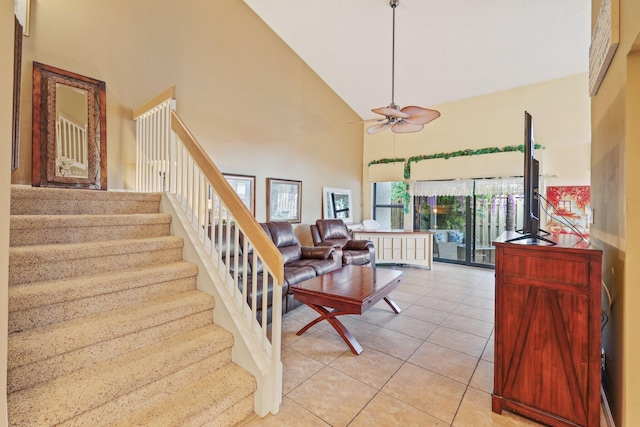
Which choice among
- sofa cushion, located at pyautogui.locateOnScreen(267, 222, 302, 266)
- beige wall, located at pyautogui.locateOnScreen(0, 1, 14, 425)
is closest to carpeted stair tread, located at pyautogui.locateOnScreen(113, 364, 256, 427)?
beige wall, located at pyautogui.locateOnScreen(0, 1, 14, 425)

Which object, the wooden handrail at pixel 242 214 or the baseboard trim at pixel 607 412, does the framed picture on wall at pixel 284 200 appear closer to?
the wooden handrail at pixel 242 214

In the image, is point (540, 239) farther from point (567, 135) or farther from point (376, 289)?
point (567, 135)

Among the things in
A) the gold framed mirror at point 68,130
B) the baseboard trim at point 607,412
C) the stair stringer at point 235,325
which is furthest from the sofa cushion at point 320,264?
the baseboard trim at point 607,412

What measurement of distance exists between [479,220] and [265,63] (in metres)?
5.12

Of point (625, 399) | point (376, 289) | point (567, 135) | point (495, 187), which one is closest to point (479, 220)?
point (495, 187)

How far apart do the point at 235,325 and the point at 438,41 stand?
4.87 m

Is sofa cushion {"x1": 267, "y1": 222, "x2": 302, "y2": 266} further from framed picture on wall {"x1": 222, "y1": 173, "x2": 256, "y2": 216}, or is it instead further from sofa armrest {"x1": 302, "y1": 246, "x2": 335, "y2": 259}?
framed picture on wall {"x1": 222, "y1": 173, "x2": 256, "y2": 216}

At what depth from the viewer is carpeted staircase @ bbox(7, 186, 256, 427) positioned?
52.6 inches

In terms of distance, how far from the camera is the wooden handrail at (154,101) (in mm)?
2707

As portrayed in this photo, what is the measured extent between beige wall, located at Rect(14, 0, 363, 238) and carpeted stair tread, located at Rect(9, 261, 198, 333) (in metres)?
1.95

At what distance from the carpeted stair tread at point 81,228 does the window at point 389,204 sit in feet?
17.7

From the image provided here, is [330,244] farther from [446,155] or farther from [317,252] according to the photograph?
[446,155]

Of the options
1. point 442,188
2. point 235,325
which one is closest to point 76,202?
point 235,325

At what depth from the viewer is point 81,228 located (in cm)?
201
